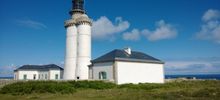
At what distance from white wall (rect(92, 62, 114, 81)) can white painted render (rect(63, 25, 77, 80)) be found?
274 inches

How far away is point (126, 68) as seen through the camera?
30016mm

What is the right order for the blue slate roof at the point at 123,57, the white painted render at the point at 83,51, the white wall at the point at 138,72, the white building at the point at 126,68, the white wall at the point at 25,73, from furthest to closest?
the white wall at the point at 25,73 < the white painted render at the point at 83,51 < the blue slate roof at the point at 123,57 < the white wall at the point at 138,72 < the white building at the point at 126,68

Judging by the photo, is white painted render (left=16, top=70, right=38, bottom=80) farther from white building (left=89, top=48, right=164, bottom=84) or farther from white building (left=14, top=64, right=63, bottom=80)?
white building (left=89, top=48, right=164, bottom=84)

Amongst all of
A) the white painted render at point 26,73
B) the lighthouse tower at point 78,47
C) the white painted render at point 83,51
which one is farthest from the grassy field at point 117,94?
the white painted render at point 26,73

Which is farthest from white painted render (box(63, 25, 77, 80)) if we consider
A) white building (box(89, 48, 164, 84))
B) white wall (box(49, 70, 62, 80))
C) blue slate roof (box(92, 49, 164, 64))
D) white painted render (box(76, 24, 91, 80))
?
blue slate roof (box(92, 49, 164, 64))

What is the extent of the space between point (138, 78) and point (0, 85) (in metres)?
17.0

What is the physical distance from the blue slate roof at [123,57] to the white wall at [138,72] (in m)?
0.53

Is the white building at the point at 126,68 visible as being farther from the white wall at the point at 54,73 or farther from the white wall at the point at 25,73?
the white wall at the point at 25,73

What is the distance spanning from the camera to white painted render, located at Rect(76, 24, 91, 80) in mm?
36312

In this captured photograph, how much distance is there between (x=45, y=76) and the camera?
45281 millimetres

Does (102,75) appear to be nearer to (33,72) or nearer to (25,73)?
(33,72)

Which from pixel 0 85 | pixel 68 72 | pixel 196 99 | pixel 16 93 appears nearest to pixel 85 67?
pixel 68 72

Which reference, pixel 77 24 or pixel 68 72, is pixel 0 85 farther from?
pixel 77 24

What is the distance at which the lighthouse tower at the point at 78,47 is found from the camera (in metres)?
36.8
